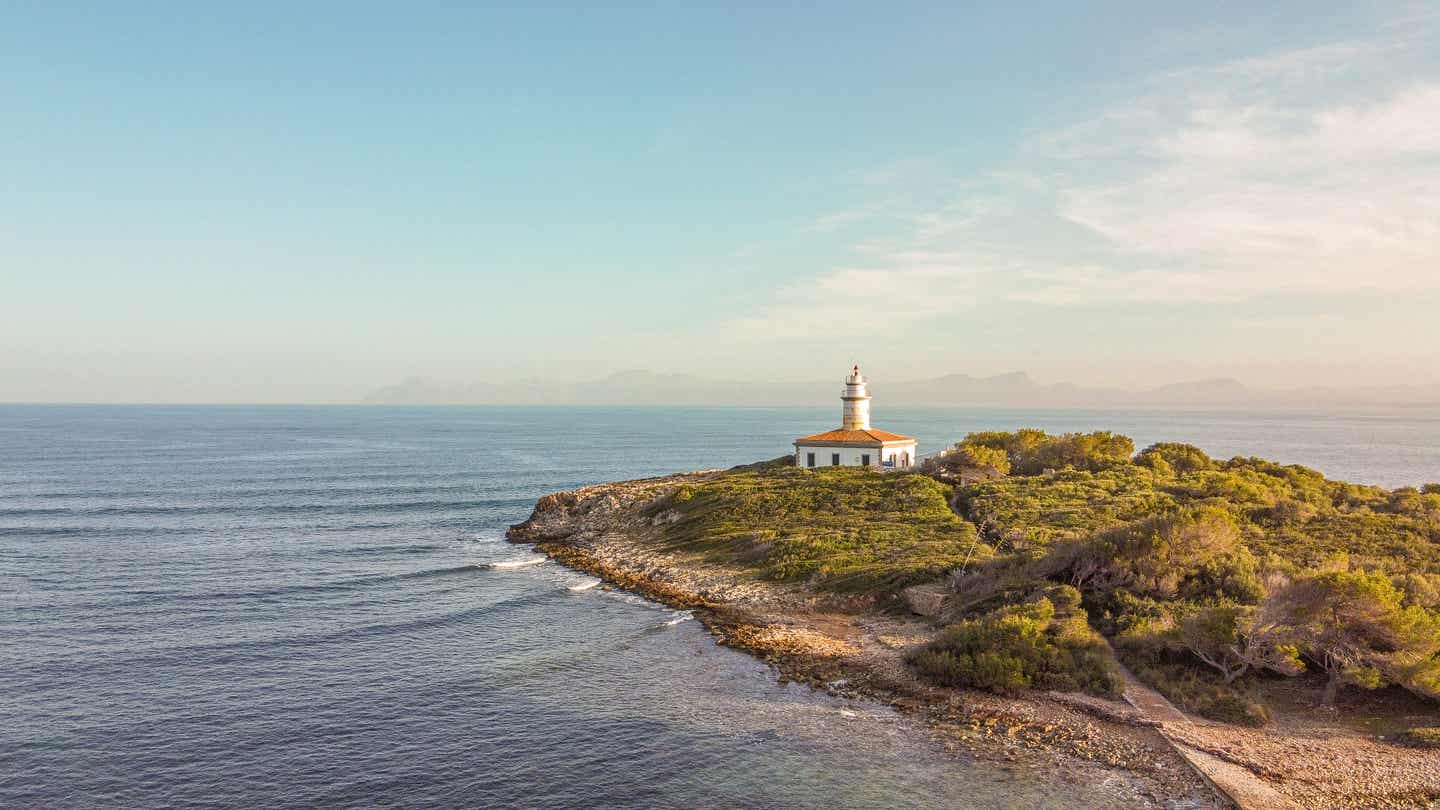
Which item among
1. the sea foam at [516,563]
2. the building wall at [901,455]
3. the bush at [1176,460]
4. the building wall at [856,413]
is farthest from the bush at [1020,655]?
the building wall at [856,413]

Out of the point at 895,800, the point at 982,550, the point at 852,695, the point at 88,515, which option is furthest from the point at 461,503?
the point at 895,800

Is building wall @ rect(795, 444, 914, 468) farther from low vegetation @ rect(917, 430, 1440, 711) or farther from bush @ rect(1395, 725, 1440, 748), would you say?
bush @ rect(1395, 725, 1440, 748)

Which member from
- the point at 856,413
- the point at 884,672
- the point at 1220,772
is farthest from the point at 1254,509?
the point at 856,413

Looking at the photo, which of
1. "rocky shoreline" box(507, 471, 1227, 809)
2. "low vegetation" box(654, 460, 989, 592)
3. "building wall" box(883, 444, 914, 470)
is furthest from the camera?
Result: "building wall" box(883, 444, 914, 470)

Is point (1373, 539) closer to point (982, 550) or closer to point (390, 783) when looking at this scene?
point (982, 550)

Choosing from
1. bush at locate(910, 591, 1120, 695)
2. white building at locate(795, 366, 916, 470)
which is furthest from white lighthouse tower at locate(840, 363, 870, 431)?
bush at locate(910, 591, 1120, 695)

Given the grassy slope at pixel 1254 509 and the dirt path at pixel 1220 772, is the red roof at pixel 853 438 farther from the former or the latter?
the dirt path at pixel 1220 772
